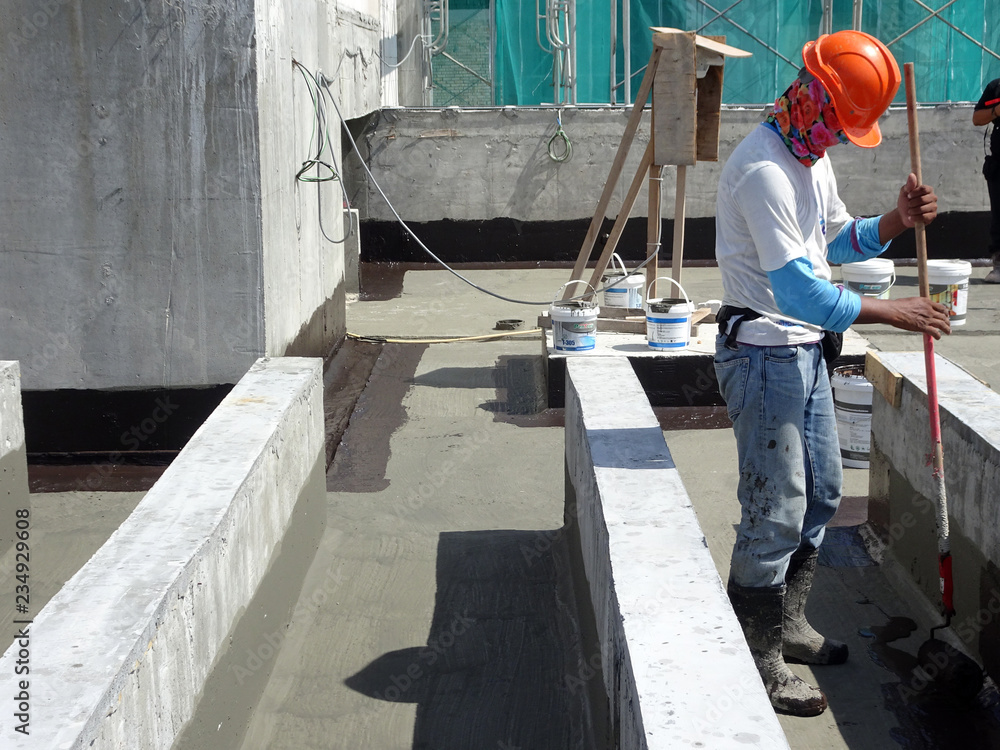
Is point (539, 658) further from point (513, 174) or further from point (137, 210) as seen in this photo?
point (513, 174)

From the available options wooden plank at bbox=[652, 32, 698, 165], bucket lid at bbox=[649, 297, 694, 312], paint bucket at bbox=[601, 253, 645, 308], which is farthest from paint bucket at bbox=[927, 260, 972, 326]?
wooden plank at bbox=[652, 32, 698, 165]

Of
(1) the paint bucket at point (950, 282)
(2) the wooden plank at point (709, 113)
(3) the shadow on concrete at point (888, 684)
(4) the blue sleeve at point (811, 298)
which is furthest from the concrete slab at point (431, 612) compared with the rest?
(1) the paint bucket at point (950, 282)

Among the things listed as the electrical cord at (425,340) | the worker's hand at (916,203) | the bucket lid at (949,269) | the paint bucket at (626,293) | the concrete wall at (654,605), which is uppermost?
the worker's hand at (916,203)

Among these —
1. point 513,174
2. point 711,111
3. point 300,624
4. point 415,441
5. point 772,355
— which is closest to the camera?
point 772,355

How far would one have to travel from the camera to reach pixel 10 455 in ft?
14.8

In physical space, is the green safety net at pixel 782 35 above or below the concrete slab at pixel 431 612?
above

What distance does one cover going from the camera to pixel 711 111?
263 inches

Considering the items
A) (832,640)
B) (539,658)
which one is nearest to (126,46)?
(539,658)

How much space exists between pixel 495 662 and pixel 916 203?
6.67 ft

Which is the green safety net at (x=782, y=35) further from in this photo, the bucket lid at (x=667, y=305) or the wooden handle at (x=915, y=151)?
the wooden handle at (x=915, y=151)

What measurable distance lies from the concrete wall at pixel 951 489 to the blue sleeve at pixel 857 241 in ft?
2.34

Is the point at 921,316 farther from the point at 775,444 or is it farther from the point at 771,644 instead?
the point at 771,644

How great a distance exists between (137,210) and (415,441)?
1.91 metres

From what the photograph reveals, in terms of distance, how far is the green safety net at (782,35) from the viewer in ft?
47.3
